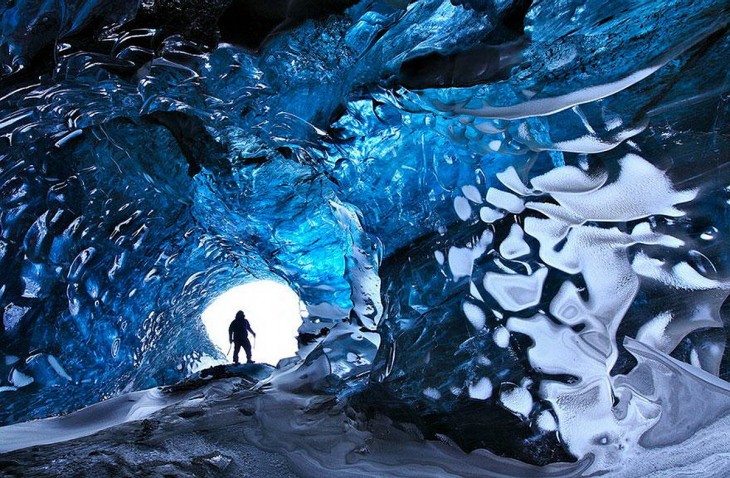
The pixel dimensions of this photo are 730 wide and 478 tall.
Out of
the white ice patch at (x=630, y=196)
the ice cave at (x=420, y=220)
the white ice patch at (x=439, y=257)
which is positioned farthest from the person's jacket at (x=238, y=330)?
the white ice patch at (x=630, y=196)

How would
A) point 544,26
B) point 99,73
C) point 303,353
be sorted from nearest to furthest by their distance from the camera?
point 544,26
point 99,73
point 303,353

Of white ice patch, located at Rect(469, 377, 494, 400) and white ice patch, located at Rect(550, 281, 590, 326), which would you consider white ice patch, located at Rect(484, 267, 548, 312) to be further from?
white ice patch, located at Rect(469, 377, 494, 400)

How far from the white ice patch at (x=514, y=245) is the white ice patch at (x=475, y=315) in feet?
0.57

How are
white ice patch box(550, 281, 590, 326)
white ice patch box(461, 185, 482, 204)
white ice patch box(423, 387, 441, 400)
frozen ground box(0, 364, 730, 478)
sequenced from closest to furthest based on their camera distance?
frozen ground box(0, 364, 730, 478), white ice patch box(550, 281, 590, 326), white ice patch box(423, 387, 441, 400), white ice patch box(461, 185, 482, 204)

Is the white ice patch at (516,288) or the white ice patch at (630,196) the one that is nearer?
the white ice patch at (630,196)

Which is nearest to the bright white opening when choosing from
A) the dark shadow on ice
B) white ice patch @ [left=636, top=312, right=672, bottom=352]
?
the dark shadow on ice

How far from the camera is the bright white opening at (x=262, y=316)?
442 cm

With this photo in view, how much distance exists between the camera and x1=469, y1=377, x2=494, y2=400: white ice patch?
1344mm

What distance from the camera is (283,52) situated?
5.06ft

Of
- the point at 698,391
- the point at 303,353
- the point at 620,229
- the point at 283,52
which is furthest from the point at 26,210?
the point at 698,391

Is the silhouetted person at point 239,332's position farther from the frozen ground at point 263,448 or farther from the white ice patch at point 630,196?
the white ice patch at point 630,196

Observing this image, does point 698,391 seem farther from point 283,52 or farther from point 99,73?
point 99,73

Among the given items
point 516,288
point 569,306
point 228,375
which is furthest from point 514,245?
point 228,375

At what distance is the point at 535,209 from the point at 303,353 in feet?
5.25
